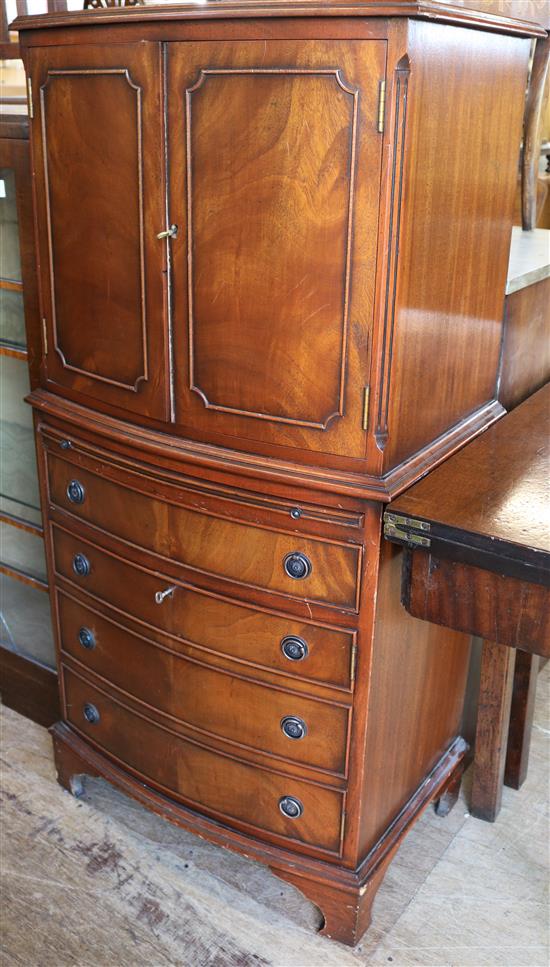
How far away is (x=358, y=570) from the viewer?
1.53 metres

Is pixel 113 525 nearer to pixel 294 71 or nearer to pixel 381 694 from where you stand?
pixel 381 694

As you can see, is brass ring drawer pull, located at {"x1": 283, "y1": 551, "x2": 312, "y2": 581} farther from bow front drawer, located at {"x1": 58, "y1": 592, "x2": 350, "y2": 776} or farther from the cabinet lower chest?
bow front drawer, located at {"x1": 58, "y1": 592, "x2": 350, "y2": 776}

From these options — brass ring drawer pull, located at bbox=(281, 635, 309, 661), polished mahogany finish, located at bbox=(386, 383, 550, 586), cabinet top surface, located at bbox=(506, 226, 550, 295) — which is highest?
cabinet top surface, located at bbox=(506, 226, 550, 295)

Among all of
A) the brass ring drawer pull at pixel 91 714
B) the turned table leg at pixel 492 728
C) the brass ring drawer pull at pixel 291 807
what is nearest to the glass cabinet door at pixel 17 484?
the brass ring drawer pull at pixel 91 714

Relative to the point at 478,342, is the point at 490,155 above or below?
above

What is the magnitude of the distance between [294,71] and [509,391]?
0.92 meters

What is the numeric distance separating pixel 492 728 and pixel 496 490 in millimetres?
804

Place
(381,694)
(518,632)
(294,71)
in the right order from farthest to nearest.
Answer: (381,694), (518,632), (294,71)

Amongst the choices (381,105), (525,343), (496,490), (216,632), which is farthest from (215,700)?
(381,105)

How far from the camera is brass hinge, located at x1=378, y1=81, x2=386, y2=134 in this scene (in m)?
1.25

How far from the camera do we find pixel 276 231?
1413 millimetres

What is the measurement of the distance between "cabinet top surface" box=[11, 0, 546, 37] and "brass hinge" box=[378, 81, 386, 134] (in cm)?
9

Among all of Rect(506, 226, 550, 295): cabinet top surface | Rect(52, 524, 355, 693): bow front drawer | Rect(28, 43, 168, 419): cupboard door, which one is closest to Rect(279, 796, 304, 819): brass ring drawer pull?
Rect(52, 524, 355, 693): bow front drawer

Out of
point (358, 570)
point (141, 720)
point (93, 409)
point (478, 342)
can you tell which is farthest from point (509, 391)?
point (141, 720)
